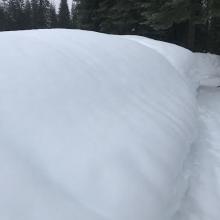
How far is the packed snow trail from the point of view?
2494 millimetres

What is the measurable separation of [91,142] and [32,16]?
4823 cm

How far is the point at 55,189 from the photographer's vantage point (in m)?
1.54

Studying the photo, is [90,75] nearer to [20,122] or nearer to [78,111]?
[78,111]

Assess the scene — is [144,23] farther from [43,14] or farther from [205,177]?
[43,14]

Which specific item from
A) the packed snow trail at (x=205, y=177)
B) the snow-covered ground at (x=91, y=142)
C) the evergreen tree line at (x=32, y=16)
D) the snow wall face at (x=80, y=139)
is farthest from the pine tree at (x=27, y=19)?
the snow wall face at (x=80, y=139)

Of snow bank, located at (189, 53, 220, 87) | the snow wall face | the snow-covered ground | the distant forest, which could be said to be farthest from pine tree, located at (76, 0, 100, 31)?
the snow wall face

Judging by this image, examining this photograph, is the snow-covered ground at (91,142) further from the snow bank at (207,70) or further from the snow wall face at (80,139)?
the snow bank at (207,70)

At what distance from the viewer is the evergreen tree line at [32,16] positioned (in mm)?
43688

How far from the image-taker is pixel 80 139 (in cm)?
190

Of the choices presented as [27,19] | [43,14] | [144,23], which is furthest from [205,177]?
[43,14]

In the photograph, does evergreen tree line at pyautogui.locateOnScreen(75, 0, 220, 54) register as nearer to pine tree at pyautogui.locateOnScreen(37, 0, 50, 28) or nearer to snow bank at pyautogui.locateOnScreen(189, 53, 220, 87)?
snow bank at pyautogui.locateOnScreen(189, 53, 220, 87)

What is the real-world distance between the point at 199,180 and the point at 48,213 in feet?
5.82

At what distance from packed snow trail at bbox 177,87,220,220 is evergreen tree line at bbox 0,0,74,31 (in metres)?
38.8

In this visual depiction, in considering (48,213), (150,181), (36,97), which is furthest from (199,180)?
(48,213)
